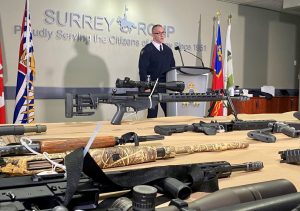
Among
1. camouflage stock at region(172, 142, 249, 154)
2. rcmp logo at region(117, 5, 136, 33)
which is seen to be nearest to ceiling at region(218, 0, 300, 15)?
rcmp logo at region(117, 5, 136, 33)

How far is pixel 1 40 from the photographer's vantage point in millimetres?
4062

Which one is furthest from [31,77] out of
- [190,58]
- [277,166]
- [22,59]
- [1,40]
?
[277,166]

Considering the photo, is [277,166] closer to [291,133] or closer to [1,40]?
[291,133]

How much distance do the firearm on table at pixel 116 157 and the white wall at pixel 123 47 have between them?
3397 millimetres

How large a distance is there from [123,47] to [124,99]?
295 centimetres

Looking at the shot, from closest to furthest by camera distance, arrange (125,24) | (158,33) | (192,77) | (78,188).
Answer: (78,188) < (192,77) < (158,33) < (125,24)

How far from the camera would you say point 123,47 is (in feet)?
16.3

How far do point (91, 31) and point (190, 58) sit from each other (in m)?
1.73

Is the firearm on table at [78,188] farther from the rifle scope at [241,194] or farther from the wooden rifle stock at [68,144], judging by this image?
the wooden rifle stock at [68,144]

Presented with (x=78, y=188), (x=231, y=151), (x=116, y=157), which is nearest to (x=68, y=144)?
(x=116, y=157)

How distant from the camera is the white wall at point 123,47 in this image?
4.27 meters

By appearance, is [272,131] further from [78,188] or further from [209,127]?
[78,188]

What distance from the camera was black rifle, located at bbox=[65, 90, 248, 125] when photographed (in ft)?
6.49

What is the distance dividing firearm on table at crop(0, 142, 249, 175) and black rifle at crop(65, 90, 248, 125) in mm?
820
